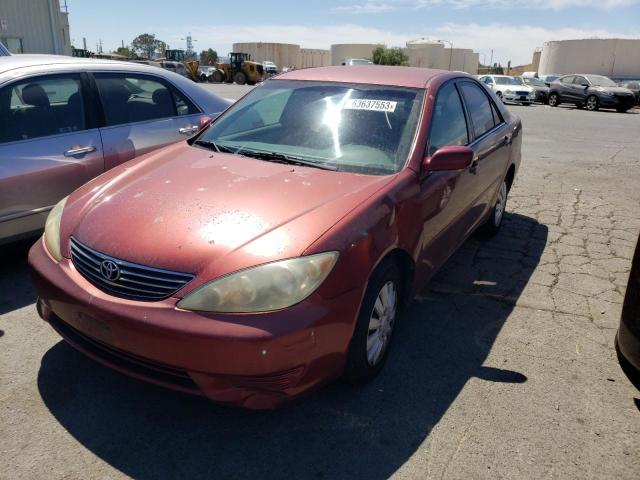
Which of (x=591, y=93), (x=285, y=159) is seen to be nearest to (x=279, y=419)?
(x=285, y=159)

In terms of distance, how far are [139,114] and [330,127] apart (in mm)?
2272

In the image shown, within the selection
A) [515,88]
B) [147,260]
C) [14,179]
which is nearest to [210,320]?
[147,260]

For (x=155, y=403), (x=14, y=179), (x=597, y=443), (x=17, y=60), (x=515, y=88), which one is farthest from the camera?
(x=515, y=88)

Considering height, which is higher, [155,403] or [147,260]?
[147,260]

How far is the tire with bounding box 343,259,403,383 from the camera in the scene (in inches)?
98.5

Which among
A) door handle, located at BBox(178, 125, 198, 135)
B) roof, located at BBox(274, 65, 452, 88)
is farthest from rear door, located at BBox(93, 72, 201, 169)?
roof, located at BBox(274, 65, 452, 88)

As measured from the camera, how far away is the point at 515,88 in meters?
24.5

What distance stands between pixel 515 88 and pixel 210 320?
25398mm

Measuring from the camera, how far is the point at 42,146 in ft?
12.9

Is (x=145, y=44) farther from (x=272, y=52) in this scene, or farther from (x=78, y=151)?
(x=78, y=151)

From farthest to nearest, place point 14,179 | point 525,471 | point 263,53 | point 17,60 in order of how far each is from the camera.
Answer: point 263,53, point 17,60, point 14,179, point 525,471

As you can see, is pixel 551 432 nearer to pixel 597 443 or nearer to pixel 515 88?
pixel 597 443

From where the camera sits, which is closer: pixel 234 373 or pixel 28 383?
pixel 234 373

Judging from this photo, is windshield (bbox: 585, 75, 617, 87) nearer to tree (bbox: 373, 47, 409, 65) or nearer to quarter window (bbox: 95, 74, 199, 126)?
quarter window (bbox: 95, 74, 199, 126)
